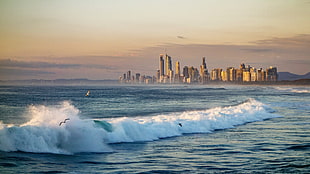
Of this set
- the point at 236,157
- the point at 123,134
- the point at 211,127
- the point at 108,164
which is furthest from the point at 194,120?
the point at 108,164

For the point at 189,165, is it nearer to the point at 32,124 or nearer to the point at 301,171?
the point at 301,171

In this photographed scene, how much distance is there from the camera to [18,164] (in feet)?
49.7

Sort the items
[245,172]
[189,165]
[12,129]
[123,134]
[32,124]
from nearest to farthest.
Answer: [245,172]
[189,165]
[12,129]
[32,124]
[123,134]

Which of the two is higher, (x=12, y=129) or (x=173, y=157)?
(x=12, y=129)

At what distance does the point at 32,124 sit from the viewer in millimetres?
19484

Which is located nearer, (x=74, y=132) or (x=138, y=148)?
(x=138, y=148)

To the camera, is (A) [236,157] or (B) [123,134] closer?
(A) [236,157]

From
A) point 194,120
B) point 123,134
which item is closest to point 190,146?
point 123,134

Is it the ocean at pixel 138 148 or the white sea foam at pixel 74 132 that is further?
the white sea foam at pixel 74 132

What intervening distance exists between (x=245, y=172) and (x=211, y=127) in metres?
14.8

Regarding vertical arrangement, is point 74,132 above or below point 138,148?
above

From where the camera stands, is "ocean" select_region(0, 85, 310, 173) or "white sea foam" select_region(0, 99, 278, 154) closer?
"ocean" select_region(0, 85, 310, 173)

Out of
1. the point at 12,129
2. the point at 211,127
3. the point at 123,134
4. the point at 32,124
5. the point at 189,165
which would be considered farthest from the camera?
the point at 211,127

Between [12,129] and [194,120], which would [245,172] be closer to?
[12,129]
